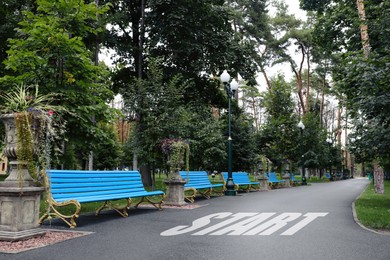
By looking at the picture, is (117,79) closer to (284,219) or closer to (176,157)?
(176,157)

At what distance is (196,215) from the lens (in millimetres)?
8961

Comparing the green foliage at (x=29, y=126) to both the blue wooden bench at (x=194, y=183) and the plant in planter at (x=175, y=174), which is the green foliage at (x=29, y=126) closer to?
the plant in planter at (x=175, y=174)

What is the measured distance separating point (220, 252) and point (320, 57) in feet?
120

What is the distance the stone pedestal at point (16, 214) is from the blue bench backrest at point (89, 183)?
3.23 feet

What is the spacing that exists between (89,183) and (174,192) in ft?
12.4

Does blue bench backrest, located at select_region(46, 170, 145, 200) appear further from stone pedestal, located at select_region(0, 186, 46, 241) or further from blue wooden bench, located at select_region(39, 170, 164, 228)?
stone pedestal, located at select_region(0, 186, 46, 241)

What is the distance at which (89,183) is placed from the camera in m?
7.93

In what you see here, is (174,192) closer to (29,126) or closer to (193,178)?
(193,178)

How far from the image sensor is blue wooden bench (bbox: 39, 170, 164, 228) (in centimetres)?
682

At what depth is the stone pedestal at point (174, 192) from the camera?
11172 millimetres

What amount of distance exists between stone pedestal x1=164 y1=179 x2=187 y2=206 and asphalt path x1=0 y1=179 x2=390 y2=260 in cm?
183

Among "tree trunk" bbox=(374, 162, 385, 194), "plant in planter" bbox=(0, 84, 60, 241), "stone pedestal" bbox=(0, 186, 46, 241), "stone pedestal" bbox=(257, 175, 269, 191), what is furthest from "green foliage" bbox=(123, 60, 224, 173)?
"tree trunk" bbox=(374, 162, 385, 194)

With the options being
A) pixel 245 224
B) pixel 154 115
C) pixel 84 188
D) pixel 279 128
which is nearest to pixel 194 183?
pixel 154 115

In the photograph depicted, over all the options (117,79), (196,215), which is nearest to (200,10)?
(117,79)
